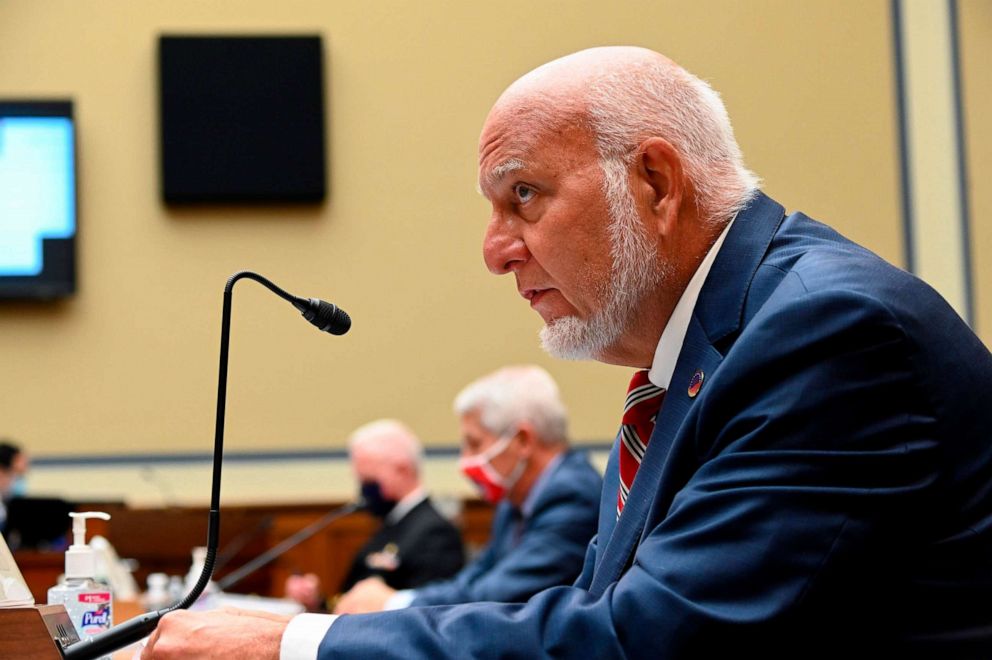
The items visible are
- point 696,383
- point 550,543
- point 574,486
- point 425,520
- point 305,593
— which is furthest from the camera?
point 425,520

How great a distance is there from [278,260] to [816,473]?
18.6ft

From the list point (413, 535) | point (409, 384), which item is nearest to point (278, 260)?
point (409, 384)

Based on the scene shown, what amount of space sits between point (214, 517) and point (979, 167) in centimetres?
619

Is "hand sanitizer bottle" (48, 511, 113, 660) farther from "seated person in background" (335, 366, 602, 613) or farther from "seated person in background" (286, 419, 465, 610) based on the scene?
"seated person in background" (286, 419, 465, 610)

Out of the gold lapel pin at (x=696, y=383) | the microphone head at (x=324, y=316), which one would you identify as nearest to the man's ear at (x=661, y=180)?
the gold lapel pin at (x=696, y=383)

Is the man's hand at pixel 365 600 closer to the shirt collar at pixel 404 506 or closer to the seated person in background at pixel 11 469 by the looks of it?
the shirt collar at pixel 404 506

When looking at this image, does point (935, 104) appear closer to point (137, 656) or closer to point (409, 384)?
point (409, 384)

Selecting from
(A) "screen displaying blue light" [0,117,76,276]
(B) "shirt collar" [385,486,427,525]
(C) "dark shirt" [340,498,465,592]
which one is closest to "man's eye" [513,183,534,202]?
(C) "dark shirt" [340,498,465,592]

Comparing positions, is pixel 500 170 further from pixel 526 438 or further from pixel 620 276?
pixel 526 438

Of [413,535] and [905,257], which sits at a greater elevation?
[905,257]

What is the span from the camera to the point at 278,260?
684 centimetres

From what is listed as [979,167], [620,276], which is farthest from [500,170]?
[979,167]

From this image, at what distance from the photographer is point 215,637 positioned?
1.42 meters

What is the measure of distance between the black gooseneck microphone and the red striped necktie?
1.37ft
